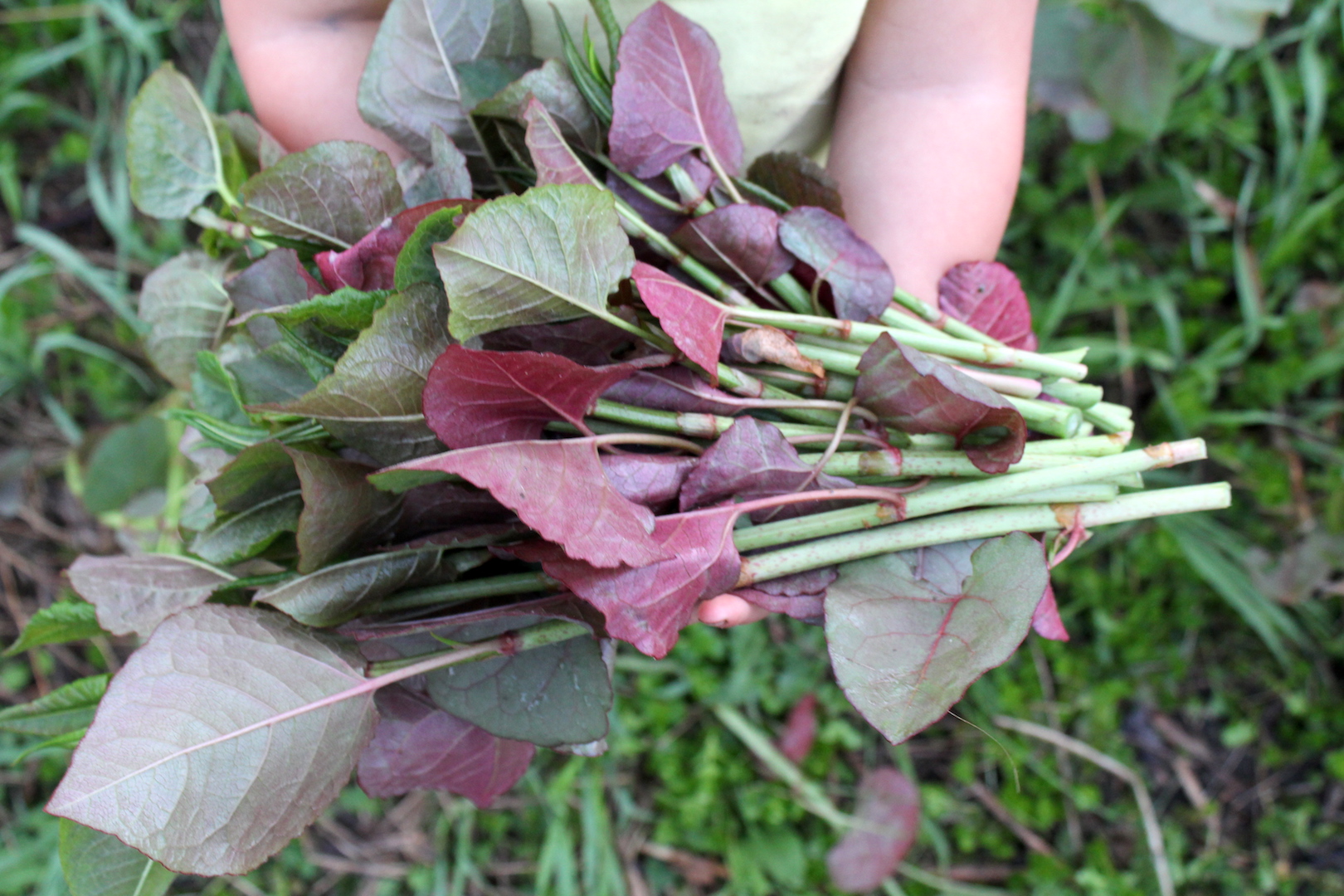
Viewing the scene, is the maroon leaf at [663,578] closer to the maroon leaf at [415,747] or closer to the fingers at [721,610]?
the fingers at [721,610]

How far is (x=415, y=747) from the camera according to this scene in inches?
20.9

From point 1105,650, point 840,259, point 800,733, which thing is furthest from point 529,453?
point 1105,650

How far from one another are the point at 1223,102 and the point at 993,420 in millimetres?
1030

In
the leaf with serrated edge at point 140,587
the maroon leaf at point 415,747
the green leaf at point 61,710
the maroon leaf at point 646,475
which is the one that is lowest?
the maroon leaf at point 415,747

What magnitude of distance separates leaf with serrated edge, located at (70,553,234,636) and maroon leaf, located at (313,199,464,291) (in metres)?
0.21

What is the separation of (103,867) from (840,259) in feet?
1.82

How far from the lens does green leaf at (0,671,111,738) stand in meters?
0.51

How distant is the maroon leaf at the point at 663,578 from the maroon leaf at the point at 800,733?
67 cm

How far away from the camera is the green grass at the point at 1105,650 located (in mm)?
1033

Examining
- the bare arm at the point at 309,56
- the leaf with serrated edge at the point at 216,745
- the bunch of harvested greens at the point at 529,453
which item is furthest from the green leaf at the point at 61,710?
the bare arm at the point at 309,56

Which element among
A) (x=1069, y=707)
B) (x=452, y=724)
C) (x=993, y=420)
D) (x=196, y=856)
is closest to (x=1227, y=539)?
(x=1069, y=707)

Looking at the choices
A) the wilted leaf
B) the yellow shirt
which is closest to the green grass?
A: the yellow shirt

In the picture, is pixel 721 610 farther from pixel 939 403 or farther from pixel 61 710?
pixel 61 710

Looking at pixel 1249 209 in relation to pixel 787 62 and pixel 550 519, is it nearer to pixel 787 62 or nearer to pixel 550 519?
pixel 787 62
